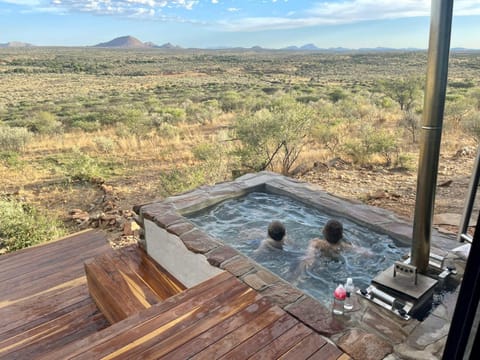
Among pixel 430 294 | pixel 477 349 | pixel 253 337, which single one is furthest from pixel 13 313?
pixel 477 349

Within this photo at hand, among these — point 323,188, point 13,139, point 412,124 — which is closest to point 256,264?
point 323,188

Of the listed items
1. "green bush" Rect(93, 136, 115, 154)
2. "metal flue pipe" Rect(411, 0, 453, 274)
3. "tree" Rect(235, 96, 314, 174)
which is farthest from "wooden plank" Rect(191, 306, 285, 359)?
"green bush" Rect(93, 136, 115, 154)

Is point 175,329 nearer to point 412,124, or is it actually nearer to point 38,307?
point 38,307

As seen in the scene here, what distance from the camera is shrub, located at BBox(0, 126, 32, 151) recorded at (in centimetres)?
996

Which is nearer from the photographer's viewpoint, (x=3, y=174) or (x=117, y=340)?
(x=117, y=340)

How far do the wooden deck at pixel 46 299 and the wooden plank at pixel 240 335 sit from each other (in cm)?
152

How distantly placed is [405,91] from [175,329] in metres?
14.1

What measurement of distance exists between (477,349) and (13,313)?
140 inches

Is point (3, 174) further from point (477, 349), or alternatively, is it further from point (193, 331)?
point (477, 349)

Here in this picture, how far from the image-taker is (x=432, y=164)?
6.41ft

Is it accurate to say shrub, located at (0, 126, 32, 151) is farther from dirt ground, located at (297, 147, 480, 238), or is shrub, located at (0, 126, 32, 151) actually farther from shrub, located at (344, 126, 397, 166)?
→ shrub, located at (344, 126, 397, 166)

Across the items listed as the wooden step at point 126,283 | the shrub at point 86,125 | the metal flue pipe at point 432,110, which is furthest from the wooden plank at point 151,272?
the shrub at point 86,125

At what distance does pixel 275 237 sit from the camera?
342 centimetres

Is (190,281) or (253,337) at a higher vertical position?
(253,337)
